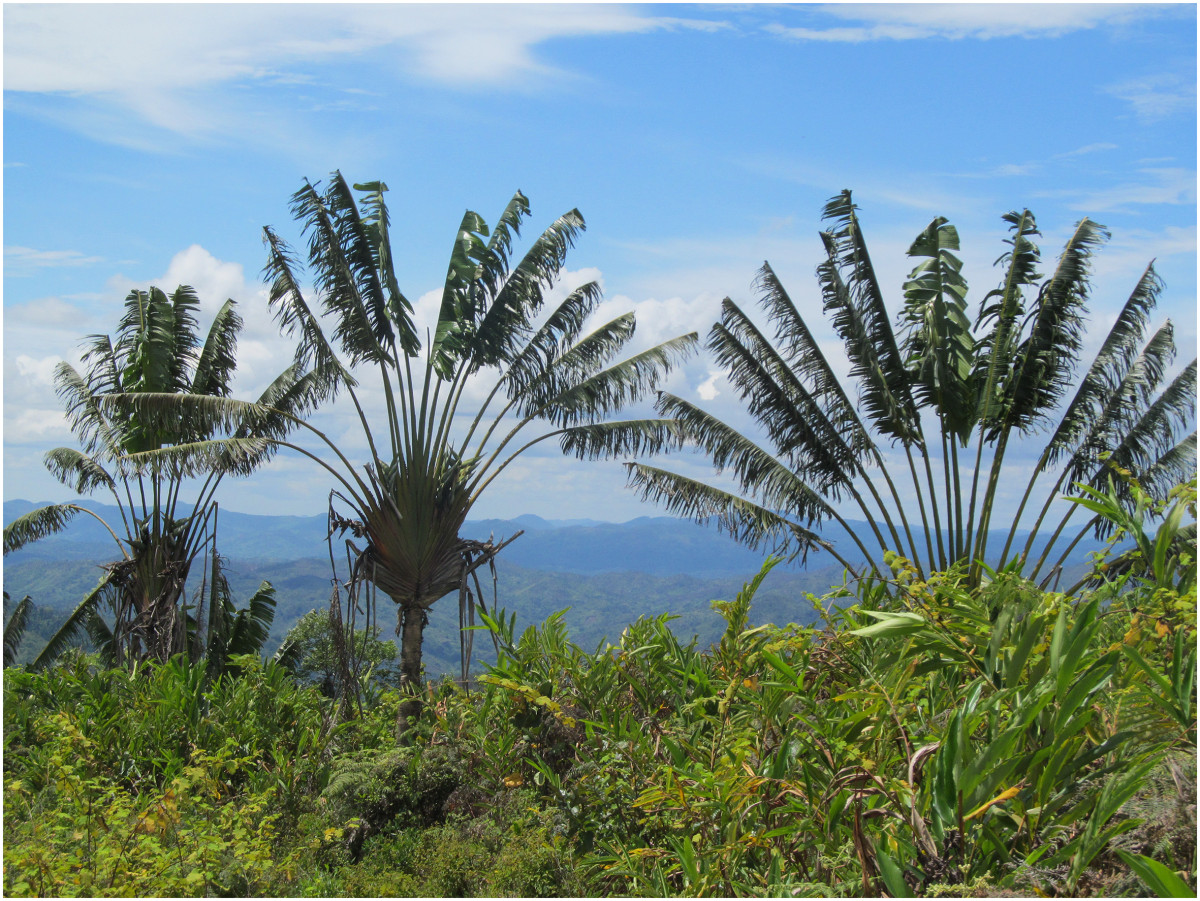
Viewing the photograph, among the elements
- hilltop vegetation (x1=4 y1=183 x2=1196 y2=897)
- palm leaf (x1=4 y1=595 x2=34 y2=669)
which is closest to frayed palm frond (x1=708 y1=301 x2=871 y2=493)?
hilltop vegetation (x1=4 y1=183 x2=1196 y2=897)

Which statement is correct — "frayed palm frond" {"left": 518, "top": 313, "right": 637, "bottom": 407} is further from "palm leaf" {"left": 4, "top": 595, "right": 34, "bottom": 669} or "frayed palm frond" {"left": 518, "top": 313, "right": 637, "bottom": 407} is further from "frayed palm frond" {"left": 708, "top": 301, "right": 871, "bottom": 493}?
"palm leaf" {"left": 4, "top": 595, "right": 34, "bottom": 669}

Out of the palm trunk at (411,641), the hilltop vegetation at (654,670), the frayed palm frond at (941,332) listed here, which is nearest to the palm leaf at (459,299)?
the hilltop vegetation at (654,670)

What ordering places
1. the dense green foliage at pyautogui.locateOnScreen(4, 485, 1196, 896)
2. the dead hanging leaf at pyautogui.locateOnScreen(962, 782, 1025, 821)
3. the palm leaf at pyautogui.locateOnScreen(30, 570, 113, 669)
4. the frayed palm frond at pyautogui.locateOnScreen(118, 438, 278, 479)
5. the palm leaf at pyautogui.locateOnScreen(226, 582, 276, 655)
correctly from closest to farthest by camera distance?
the dead hanging leaf at pyautogui.locateOnScreen(962, 782, 1025, 821)
the dense green foliage at pyautogui.locateOnScreen(4, 485, 1196, 896)
the frayed palm frond at pyautogui.locateOnScreen(118, 438, 278, 479)
the palm leaf at pyautogui.locateOnScreen(30, 570, 113, 669)
the palm leaf at pyautogui.locateOnScreen(226, 582, 276, 655)

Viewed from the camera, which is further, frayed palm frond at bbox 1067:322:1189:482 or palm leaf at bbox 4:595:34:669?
palm leaf at bbox 4:595:34:669

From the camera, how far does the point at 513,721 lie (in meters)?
5.31

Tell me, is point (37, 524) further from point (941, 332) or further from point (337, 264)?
Result: point (941, 332)

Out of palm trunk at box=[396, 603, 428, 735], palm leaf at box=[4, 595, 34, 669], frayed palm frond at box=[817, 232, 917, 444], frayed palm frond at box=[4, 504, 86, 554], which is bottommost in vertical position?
palm leaf at box=[4, 595, 34, 669]

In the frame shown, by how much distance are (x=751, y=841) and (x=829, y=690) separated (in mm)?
1258

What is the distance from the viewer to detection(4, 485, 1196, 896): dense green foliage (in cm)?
242

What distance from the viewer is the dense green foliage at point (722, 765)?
2.42 m

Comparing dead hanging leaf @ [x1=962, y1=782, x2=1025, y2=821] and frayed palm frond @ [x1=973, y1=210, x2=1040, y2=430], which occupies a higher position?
frayed palm frond @ [x1=973, y1=210, x2=1040, y2=430]

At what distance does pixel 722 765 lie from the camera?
10.8 ft

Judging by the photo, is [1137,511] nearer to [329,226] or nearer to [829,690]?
[829,690]

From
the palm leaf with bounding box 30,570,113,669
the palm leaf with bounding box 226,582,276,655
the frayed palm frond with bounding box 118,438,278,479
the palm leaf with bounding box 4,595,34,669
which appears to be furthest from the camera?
the palm leaf with bounding box 4,595,34,669
